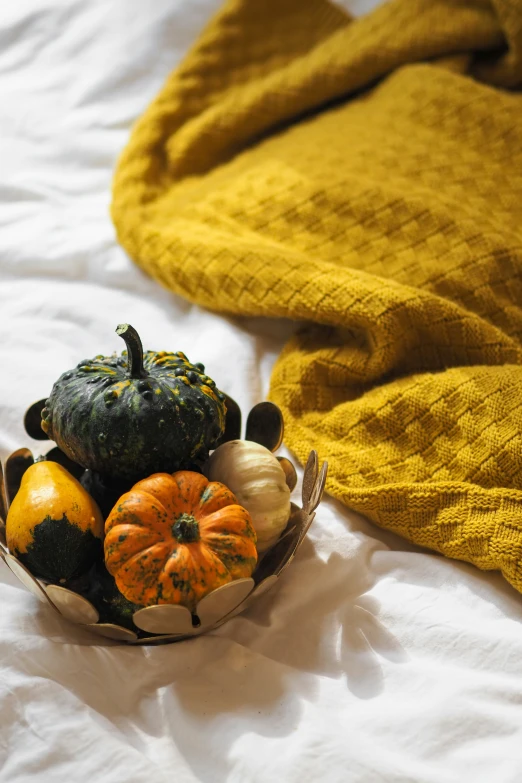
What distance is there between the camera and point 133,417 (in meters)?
0.62

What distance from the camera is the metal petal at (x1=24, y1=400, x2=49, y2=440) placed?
2.41 feet

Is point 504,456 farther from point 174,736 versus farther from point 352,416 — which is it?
point 174,736

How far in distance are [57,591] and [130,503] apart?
0.27ft

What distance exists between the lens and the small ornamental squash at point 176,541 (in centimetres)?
56

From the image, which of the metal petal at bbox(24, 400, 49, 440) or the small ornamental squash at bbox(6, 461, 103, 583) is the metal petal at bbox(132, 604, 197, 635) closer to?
the small ornamental squash at bbox(6, 461, 103, 583)

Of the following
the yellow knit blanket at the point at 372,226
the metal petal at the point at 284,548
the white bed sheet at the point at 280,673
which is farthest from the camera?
the yellow knit blanket at the point at 372,226

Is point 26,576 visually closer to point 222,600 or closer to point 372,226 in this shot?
point 222,600

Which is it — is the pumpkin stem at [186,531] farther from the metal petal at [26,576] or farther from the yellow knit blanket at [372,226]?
the yellow knit blanket at [372,226]

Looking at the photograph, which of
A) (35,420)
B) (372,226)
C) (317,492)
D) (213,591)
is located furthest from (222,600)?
(372,226)

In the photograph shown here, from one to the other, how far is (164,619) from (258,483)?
0.46ft

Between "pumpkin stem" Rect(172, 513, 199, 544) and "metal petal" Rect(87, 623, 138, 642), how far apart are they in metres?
0.08

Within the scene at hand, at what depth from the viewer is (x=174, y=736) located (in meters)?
0.57

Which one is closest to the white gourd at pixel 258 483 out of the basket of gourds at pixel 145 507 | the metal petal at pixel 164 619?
the basket of gourds at pixel 145 507

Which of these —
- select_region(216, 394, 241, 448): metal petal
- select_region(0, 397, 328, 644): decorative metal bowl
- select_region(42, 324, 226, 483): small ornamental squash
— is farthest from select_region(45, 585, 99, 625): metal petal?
select_region(216, 394, 241, 448): metal petal
